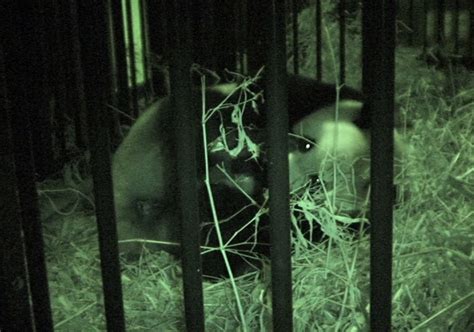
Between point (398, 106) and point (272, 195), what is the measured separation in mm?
2009

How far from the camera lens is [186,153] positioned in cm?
128

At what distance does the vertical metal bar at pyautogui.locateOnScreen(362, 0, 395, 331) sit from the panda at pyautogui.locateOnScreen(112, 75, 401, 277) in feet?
2.78

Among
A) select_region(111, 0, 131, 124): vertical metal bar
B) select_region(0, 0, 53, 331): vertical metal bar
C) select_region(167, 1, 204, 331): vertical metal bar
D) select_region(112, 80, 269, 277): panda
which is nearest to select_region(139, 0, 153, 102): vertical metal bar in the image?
select_region(111, 0, 131, 124): vertical metal bar

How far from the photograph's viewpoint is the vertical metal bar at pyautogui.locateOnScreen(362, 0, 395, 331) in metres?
1.21

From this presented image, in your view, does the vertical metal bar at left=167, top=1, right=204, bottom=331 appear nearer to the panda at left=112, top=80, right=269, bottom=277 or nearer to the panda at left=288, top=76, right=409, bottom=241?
the panda at left=112, top=80, right=269, bottom=277

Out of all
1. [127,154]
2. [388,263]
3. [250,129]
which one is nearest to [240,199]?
[250,129]

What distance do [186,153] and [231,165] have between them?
44.9 inches

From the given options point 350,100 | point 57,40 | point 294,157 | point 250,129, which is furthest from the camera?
point 57,40

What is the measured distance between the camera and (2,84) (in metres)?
1.35

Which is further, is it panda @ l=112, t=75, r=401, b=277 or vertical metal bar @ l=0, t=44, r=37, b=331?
panda @ l=112, t=75, r=401, b=277

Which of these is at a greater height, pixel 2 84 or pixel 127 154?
pixel 2 84

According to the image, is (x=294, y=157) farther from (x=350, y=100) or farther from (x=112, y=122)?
(x=112, y=122)

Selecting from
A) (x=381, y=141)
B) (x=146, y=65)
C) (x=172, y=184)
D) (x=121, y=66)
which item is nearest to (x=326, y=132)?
(x=172, y=184)

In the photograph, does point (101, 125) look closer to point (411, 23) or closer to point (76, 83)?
point (76, 83)
